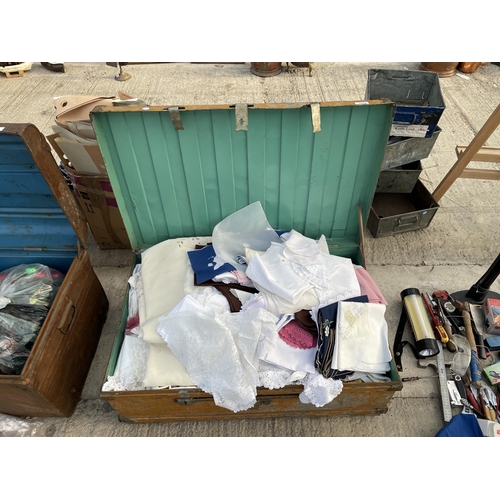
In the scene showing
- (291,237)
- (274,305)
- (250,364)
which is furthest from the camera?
(291,237)

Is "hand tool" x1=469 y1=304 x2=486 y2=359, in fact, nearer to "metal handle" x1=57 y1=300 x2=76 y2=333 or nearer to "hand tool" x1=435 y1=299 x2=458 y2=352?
"hand tool" x1=435 y1=299 x2=458 y2=352

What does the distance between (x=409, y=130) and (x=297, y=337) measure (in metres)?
2.17

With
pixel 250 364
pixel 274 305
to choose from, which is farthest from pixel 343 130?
pixel 250 364

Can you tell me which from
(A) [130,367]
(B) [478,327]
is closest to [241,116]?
(A) [130,367]

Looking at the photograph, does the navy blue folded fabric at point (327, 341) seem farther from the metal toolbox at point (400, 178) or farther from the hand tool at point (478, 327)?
the metal toolbox at point (400, 178)

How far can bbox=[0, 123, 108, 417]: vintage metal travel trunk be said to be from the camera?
81.3 inches

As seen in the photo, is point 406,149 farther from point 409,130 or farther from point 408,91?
point 408,91

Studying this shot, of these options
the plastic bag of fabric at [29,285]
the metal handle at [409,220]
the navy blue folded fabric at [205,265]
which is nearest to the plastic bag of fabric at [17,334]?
the plastic bag of fabric at [29,285]

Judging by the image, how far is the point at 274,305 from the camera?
7.47 feet

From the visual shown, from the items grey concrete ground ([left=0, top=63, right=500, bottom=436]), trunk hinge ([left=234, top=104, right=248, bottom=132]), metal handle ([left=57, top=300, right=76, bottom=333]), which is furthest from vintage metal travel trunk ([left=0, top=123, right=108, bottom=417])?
trunk hinge ([left=234, top=104, right=248, bottom=132])

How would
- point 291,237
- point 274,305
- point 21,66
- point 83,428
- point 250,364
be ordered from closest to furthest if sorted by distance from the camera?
1. point 250,364
2. point 274,305
3. point 83,428
4. point 291,237
5. point 21,66

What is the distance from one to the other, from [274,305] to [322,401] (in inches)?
24.5

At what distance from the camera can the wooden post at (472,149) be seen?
308 cm

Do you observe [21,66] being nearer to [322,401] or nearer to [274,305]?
[274,305]
